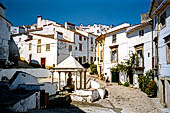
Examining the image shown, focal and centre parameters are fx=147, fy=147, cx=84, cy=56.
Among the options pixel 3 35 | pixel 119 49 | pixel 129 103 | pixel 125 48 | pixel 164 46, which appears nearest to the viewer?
pixel 164 46

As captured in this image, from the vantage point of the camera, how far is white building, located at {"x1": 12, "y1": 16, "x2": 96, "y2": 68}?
30.0 m

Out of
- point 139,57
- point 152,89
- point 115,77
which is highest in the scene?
point 139,57

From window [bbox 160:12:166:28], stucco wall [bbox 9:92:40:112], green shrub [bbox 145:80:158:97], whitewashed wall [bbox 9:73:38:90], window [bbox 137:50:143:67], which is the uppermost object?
window [bbox 160:12:166:28]

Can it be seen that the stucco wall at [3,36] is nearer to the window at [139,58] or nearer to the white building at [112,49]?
the white building at [112,49]

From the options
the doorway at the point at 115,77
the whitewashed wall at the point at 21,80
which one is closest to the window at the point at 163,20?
the doorway at the point at 115,77

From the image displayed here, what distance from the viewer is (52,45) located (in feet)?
97.6

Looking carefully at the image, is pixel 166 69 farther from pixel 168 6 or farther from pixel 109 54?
pixel 109 54

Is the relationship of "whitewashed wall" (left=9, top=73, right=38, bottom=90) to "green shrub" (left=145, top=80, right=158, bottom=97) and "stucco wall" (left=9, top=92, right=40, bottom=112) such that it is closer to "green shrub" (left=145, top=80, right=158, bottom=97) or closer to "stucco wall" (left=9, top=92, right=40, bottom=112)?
"stucco wall" (left=9, top=92, right=40, bottom=112)

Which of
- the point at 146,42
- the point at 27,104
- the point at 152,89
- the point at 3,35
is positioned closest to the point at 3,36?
the point at 3,35

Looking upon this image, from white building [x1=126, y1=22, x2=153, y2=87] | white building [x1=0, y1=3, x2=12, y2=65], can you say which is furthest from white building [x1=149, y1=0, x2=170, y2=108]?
white building [x1=0, y1=3, x2=12, y2=65]

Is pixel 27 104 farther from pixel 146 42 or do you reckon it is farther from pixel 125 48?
pixel 125 48

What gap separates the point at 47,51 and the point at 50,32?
686cm

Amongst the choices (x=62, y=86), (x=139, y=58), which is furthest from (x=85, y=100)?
(x=139, y=58)

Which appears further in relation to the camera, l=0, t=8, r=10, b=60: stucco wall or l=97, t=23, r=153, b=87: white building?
l=0, t=8, r=10, b=60: stucco wall
